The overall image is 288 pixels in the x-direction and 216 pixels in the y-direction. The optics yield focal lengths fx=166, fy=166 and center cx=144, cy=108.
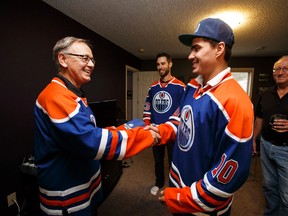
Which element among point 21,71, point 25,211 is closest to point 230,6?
point 21,71

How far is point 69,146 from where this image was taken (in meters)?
0.91

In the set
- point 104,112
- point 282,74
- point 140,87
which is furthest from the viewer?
point 140,87

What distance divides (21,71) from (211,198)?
2.04 metres

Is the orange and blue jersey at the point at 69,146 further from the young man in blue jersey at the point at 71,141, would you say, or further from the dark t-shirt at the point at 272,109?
the dark t-shirt at the point at 272,109

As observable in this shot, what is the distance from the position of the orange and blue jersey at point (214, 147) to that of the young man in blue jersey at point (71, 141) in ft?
0.98

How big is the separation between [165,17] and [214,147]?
2.12m

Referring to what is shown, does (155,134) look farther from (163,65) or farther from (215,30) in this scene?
(163,65)

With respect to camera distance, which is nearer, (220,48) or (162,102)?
(220,48)

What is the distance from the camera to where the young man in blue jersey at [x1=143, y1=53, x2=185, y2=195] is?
7.51 feet

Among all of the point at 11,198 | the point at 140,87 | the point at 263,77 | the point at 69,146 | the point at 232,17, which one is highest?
the point at 232,17

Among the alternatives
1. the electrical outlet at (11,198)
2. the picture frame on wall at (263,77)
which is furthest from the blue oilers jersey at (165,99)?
the picture frame on wall at (263,77)

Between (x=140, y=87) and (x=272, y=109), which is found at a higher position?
(x=140, y=87)

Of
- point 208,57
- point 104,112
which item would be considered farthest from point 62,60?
point 104,112

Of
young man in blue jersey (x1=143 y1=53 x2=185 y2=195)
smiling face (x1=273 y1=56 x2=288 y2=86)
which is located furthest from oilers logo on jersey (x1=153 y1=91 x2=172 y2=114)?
smiling face (x1=273 y1=56 x2=288 y2=86)
